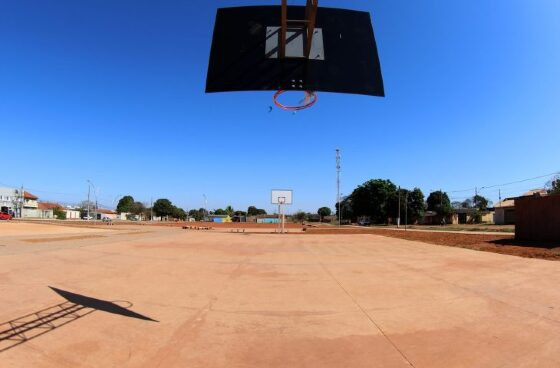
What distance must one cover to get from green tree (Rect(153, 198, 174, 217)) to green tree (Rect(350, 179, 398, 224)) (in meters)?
81.1

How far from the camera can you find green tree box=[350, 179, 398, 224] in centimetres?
9681

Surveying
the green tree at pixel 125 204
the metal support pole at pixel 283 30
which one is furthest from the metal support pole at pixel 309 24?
the green tree at pixel 125 204

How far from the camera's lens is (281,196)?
172 feet

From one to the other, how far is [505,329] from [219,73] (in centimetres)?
672

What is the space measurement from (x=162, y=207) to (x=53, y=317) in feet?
497

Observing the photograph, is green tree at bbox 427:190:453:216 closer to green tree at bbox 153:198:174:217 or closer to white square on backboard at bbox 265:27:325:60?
white square on backboard at bbox 265:27:325:60

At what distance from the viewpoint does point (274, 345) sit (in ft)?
18.3

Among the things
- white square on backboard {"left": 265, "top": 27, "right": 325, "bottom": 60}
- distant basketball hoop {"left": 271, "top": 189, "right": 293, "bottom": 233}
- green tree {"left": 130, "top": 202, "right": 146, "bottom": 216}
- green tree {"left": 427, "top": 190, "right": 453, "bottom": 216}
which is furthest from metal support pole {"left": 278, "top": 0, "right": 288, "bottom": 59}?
green tree {"left": 130, "top": 202, "right": 146, "bottom": 216}

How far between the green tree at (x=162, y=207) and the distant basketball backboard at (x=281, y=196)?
110 metres

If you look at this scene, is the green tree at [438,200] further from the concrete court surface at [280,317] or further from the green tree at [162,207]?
the green tree at [162,207]

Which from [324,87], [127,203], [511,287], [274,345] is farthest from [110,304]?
[127,203]

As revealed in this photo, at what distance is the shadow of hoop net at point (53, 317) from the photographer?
5.57 m

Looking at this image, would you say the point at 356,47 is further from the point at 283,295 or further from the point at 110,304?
the point at 110,304

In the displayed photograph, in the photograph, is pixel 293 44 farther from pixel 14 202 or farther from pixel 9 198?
pixel 9 198
